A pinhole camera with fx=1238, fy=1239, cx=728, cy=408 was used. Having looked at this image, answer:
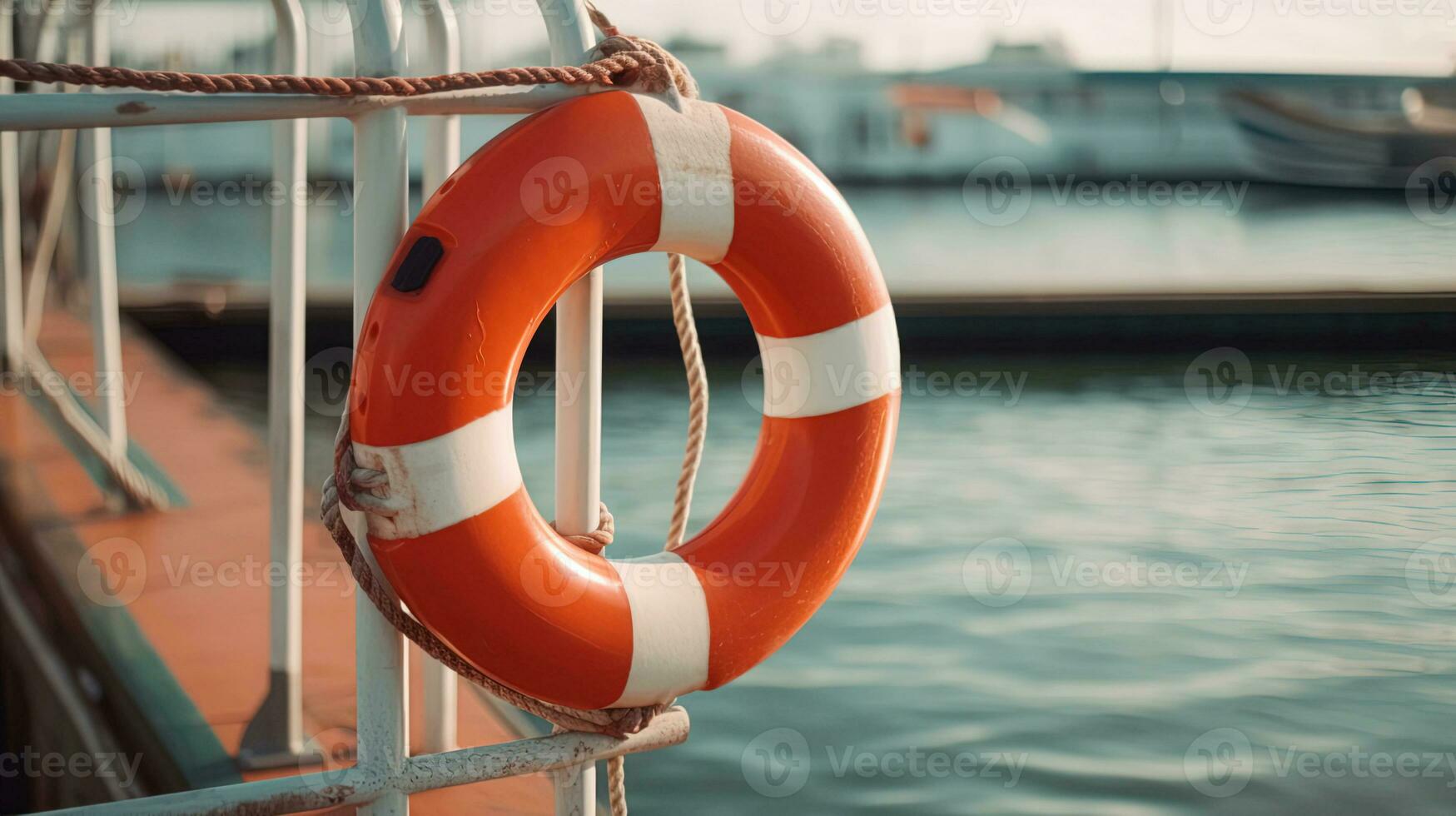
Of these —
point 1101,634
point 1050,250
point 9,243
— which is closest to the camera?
point 9,243

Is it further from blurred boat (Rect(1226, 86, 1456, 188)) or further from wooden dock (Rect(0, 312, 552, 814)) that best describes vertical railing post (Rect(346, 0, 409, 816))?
blurred boat (Rect(1226, 86, 1456, 188))

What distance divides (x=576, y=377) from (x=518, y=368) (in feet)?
0.26

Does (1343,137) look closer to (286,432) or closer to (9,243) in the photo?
(9,243)

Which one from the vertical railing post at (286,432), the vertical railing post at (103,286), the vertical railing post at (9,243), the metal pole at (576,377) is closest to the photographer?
the metal pole at (576,377)

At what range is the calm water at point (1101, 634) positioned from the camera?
2.37 m

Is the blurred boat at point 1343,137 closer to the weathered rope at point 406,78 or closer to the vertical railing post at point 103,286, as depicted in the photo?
the vertical railing post at point 103,286

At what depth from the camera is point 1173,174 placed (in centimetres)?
2130

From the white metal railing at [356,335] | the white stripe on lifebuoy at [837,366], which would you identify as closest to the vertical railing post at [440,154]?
the white metal railing at [356,335]

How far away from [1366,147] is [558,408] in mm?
20833

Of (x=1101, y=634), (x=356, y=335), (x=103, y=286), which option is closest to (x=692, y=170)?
(x=356, y=335)

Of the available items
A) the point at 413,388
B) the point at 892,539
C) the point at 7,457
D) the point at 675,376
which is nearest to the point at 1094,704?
the point at 892,539

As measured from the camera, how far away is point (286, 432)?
4.46 ft

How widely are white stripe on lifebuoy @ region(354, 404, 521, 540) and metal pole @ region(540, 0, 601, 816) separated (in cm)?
12

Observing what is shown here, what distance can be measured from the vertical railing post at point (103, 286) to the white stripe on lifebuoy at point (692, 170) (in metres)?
1.47
